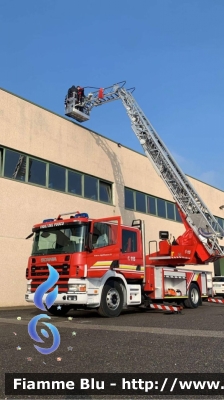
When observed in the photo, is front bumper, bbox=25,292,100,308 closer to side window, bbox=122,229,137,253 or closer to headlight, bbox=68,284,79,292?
headlight, bbox=68,284,79,292

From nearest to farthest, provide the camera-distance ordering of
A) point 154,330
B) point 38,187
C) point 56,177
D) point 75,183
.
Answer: point 154,330, point 38,187, point 56,177, point 75,183

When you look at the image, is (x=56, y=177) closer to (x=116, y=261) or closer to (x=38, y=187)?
(x=38, y=187)

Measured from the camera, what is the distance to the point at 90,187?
20.3 meters

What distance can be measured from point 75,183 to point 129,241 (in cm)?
787

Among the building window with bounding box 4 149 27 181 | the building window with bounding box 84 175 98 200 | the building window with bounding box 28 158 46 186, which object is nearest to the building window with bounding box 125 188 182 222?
the building window with bounding box 84 175 98 200

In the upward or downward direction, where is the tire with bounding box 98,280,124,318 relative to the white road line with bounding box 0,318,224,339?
upward

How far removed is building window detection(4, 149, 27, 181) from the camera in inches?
641

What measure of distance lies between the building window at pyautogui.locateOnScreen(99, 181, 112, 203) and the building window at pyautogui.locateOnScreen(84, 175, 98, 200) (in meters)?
0.46

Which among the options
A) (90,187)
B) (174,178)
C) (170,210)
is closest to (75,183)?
(90,187)

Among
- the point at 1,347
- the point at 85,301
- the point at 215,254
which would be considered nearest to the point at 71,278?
the point at 85,301

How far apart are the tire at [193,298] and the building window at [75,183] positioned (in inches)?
291

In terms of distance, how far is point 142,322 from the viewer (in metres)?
9.88

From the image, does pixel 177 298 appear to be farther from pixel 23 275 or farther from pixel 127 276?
pixel 23 275

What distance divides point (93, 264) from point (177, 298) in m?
4.92
